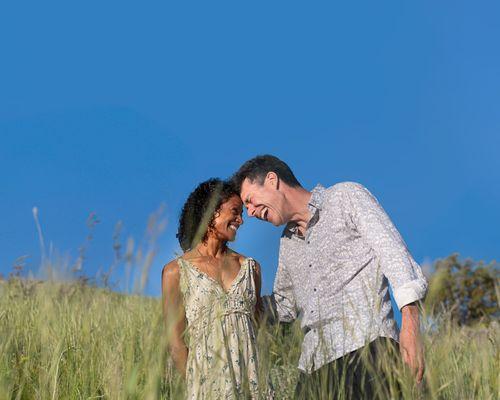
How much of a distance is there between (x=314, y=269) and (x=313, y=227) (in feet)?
0.68

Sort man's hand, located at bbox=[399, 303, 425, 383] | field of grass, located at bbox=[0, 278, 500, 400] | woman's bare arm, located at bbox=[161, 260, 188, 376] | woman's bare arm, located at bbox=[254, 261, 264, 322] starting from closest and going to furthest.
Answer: field of grass, located at bbox=[0, 278, 500, 400], man's hand, located at bbox=[399, 303, 425, 383], woman's bare arm, located at bbox=[161, 260, 188, 376], woman's bare arm, located at bbox=[254, 261, 264, 322]

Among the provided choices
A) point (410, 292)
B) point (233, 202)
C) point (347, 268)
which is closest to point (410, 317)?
point (410, 292)

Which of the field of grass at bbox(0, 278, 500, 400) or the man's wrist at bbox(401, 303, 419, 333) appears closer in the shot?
the field of grass at bbox(0, 278, 500, 400)

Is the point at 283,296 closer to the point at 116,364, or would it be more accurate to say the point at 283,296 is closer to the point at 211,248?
the point at 211,248

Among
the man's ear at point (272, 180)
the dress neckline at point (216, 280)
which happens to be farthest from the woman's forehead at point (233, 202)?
the dress neckline at point (216, 280)

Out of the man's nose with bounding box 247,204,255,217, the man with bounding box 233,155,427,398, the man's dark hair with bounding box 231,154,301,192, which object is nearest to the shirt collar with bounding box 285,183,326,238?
the man with bounding box 233,155,427,398

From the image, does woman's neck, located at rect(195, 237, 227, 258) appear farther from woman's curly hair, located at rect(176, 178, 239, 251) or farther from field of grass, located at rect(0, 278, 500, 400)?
field of grass, located at rect(0, 278, 500, 400)

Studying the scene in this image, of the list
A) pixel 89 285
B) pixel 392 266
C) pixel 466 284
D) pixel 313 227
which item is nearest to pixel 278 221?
pixel 313 227

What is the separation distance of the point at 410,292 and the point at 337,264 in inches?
18.1

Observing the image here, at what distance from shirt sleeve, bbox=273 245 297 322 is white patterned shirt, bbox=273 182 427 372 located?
5.5 inches

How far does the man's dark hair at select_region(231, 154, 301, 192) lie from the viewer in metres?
3.47

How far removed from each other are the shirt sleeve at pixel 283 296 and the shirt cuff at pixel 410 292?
34.8 inches

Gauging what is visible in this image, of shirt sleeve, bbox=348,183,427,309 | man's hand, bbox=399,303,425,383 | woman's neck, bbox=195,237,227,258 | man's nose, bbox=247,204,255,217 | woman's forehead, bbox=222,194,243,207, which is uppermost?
woman's forehead, bbox=222,194,243,207

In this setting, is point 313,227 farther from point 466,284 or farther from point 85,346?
point 466,284
